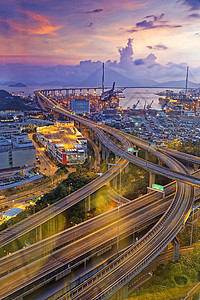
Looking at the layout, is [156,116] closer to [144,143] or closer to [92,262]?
[144,143]

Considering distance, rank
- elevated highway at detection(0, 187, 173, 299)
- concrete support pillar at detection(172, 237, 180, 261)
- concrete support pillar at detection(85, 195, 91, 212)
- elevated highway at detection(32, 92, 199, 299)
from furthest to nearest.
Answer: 1. concrete support pillar at detection(85, 195, 91, 212)
2. concrete support pillar at detection(172, 237, 180, 261)
3. elevated highway at detection(0, 187, 173, 299)
4. elevated highway at detection(32, 92, 199, 299)

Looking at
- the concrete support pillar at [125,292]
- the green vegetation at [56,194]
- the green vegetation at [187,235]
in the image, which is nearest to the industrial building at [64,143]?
the green vegetation at [56,194]

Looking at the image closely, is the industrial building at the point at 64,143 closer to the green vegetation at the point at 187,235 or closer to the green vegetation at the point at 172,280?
the green vegetation at the point at 187,235

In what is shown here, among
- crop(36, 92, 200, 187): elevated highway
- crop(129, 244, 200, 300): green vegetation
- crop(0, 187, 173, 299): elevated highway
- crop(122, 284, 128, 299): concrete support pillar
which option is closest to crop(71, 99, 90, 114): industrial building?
crop(36, 92, 200, 187): elevated highway

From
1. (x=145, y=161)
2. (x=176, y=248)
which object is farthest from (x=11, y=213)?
(x=145, y=161)

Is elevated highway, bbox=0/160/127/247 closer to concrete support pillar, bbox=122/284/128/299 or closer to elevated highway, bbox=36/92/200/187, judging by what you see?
elevated highway, bbox=36/92/200/187

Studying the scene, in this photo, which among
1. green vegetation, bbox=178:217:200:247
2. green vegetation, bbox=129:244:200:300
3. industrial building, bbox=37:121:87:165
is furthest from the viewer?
industrial building, bbox=37:121:87:165

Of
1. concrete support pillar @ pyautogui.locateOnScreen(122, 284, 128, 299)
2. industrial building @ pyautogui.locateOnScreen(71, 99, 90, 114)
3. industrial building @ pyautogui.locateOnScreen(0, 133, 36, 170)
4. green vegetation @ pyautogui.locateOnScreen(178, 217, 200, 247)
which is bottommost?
green vegetation @ pyautogui.locateOnScreen(178, 217, 200, 247)

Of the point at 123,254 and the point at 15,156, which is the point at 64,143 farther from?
the point at 123,254

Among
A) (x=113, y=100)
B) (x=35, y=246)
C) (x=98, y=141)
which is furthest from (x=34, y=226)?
(x=113, y=100)
